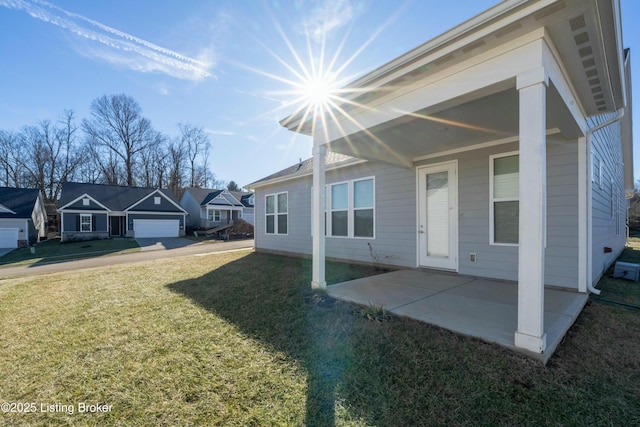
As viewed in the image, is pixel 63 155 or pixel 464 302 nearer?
pixel 464 302

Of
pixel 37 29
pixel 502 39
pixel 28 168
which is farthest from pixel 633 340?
pixel 28 168

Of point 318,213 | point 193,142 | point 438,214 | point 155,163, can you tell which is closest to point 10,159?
point 155,163

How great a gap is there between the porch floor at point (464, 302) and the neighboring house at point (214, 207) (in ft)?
85.5

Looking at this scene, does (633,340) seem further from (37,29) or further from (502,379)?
(37,29)

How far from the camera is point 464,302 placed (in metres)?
3.79

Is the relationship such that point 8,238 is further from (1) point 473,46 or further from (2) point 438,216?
(1) point 473,46

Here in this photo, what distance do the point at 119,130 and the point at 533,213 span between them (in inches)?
1481

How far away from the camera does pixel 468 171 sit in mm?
5379

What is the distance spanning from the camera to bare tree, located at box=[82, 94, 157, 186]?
29.5 meters

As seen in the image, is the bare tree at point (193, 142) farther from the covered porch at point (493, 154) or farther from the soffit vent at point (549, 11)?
the soffit vent at point (549, 11)

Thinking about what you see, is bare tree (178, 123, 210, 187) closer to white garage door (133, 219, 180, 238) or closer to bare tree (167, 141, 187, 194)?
bare tree (167, 141, 187, 194)

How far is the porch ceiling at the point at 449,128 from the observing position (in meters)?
3.38

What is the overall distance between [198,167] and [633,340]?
39043 mm

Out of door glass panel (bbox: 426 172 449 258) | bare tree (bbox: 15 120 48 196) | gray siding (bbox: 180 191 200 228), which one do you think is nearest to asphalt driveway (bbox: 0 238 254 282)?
door glass panel (bbox: 426 172 449 258)
